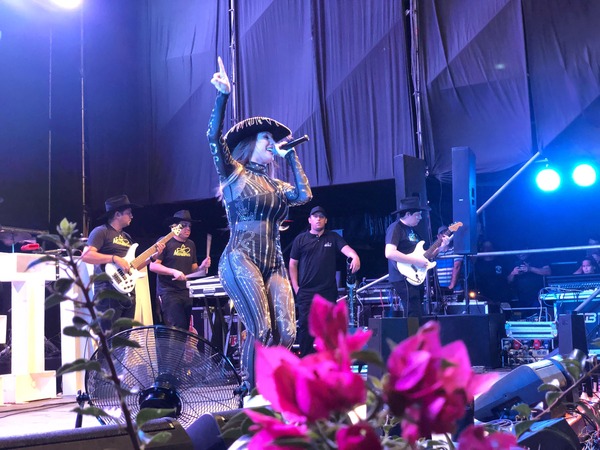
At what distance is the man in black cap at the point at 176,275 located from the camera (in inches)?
273

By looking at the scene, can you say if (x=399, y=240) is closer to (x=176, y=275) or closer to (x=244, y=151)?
(x=176, y=275)

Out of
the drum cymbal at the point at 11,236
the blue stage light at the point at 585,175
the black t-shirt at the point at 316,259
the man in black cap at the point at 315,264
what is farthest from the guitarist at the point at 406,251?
the drum cymbal at the point at 11,236

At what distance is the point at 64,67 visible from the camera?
29.9 feet

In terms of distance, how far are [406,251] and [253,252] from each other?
3.71 meters

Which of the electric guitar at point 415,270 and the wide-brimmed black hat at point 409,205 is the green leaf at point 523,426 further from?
the wide-brimmed black hat at point 409,205

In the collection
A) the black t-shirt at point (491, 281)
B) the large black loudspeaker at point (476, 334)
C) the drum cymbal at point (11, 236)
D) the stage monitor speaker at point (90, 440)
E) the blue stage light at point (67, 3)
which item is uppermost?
the blue stage light at point (67, 3)

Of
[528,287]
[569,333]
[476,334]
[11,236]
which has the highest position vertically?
[11,236]

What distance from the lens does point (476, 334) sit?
263 inches

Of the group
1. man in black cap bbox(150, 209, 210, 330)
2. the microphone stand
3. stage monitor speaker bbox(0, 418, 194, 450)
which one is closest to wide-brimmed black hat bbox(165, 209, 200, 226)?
man in black cap bbox(150, 209, 210, 330)

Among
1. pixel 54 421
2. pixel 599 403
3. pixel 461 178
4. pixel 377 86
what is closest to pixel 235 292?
pixel 54 421

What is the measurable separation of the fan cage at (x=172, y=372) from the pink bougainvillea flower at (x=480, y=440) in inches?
84.9

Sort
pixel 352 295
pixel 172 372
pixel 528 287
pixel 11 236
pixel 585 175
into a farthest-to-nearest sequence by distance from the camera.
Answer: pixel 528 287, pixel 585 175, pixel 11 236, pixel 352 295, pixel 172 372

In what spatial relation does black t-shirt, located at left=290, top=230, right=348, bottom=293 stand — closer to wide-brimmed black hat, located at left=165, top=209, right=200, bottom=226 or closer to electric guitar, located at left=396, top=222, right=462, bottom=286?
electric guitar, located at left=396, top=222, right=462, bottom=286

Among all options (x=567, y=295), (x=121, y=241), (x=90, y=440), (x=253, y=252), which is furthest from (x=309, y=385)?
(x=567, y=295)
